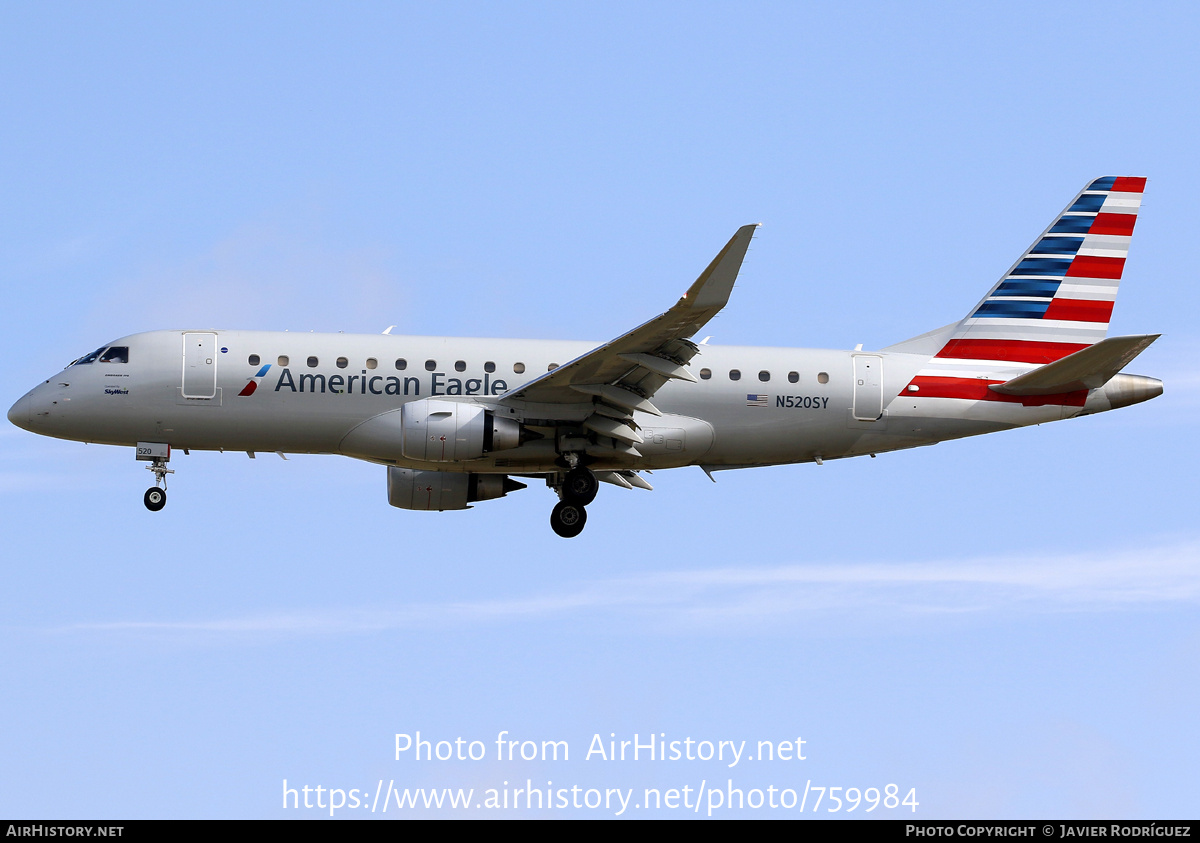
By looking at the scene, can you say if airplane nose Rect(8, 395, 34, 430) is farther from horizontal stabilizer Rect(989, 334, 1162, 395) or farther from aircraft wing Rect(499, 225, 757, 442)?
horizontal stabilizer Rect(989, 334, 1162, 395)

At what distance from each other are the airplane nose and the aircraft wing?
10.0 meters

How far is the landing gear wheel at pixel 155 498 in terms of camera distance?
3117 centimetres

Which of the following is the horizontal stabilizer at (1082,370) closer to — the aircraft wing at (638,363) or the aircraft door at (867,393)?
the aircraft door at (867,393)

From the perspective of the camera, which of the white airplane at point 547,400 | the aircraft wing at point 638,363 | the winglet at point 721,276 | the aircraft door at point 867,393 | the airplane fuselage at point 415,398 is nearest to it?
the winglet at point 721,276

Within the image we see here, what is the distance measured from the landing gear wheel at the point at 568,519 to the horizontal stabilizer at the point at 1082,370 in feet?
31.4

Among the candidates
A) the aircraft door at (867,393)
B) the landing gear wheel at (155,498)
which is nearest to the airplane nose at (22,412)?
the landing gear wheel at (155,498)

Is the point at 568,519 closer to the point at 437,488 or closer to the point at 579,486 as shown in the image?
the point at 579,486

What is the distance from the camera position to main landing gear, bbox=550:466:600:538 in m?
31.0

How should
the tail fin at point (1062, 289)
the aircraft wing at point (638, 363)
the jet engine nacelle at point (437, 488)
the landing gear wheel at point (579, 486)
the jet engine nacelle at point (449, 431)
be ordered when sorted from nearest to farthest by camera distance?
the aircraft wing at point (638, 363) → the jet engine nacelle at point (449, 431) → the landing gear wheel at point (579, 486) → the jet engine nacelle at point (437, 488) → the tail fin at point (1062, 289)

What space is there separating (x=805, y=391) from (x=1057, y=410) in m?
→ 5.62

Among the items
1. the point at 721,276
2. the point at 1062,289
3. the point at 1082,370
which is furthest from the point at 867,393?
the point at 721,276

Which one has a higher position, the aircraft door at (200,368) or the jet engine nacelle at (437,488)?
the aircraft door at (200,368)

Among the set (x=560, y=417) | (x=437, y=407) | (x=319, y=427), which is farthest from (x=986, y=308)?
(x=319, y=427)

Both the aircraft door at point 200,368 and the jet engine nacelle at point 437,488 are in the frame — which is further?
the jet engine nacelle at point 437,488
